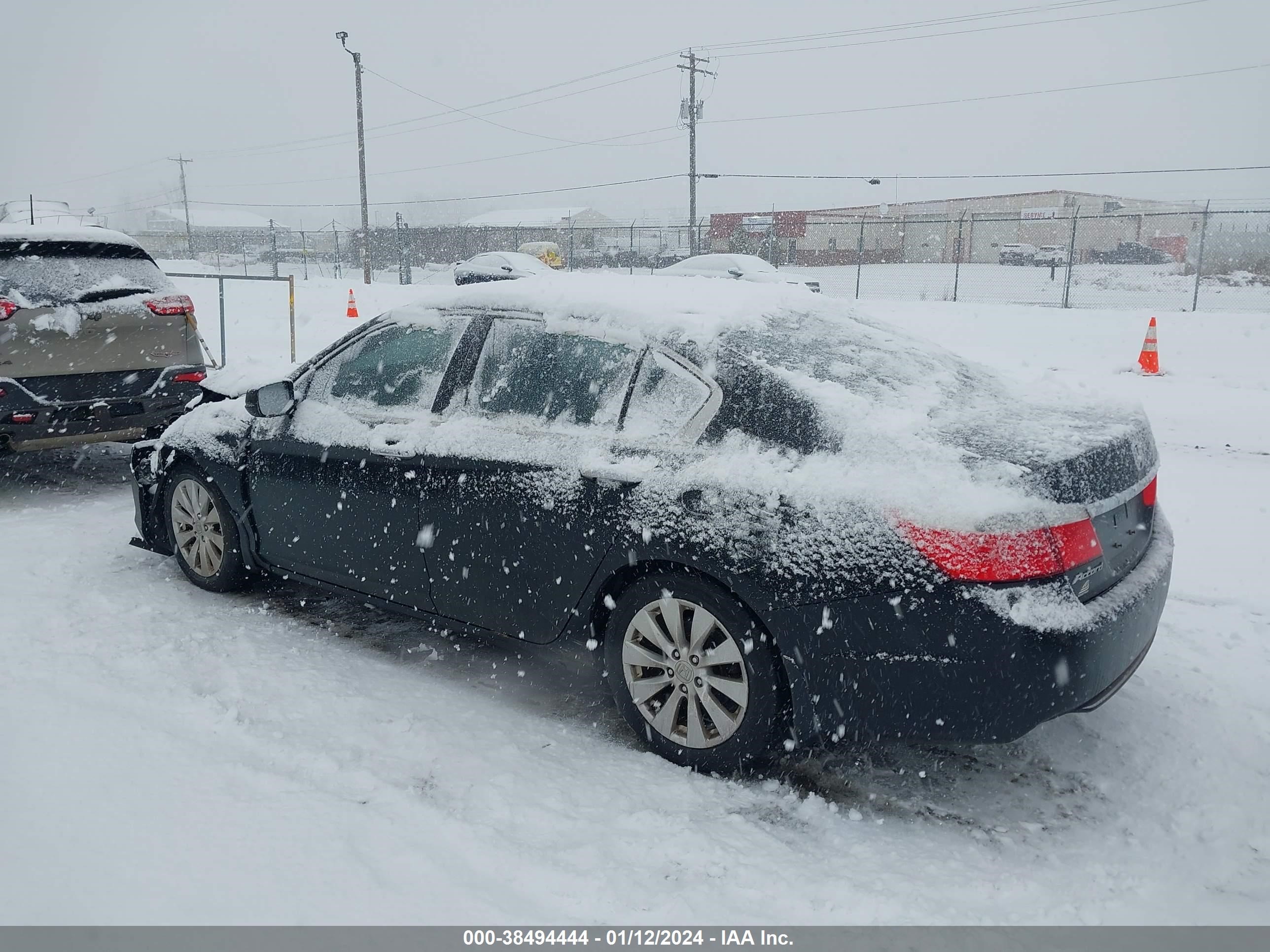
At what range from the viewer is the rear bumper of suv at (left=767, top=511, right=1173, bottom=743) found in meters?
2.68

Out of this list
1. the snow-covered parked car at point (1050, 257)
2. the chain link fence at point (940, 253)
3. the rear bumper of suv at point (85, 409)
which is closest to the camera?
the rear bumper of suv at point (85, 409)

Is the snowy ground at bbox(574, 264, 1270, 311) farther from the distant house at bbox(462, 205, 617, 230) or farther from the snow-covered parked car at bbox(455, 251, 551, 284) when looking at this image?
the distant house at bbox(462, 205, 617, 230)

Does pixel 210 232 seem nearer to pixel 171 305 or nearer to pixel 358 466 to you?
pixel 171 305

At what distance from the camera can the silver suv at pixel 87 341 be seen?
623 centimetres

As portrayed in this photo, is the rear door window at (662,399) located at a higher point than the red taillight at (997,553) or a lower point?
higher

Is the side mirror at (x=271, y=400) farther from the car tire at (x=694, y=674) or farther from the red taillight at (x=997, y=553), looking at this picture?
the red taillight at (x=997, y=553)

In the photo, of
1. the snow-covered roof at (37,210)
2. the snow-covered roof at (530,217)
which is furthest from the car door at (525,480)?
the snow-covered roof at (530,217)

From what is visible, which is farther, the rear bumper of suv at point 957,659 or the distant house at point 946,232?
the distant house at point 946,232

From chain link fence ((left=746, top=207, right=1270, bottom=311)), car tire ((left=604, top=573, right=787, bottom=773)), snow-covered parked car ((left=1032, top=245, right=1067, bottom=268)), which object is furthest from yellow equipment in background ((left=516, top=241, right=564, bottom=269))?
car tire ((left=604, top=573, right=787, bottom=773))

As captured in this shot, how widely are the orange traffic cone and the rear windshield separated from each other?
11132 mm

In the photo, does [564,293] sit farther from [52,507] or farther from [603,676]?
[52,507]

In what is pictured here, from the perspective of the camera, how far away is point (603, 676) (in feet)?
11.6
